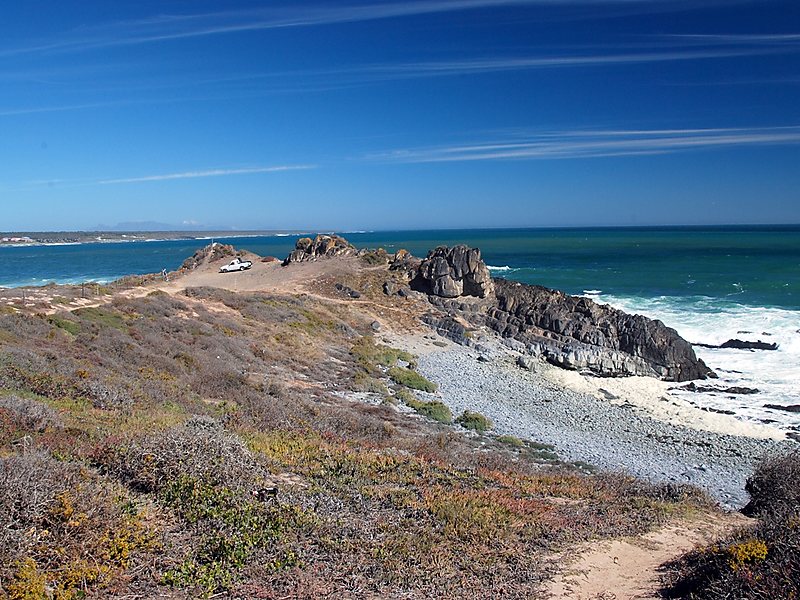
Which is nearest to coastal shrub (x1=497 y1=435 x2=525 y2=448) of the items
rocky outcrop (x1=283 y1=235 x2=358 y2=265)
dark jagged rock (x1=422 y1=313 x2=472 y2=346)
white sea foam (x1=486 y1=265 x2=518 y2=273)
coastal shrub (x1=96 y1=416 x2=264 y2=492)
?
coastal shrub (x1=96 y1=416 x2=264 y2=492)

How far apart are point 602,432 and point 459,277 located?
2065cm

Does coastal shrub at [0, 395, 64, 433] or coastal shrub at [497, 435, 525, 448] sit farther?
coastal shrub at [497, 435, 525, 448]

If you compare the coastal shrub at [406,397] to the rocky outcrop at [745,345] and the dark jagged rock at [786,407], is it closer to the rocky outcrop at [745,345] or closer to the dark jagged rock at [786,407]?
the dark jagged rock at [786,407]

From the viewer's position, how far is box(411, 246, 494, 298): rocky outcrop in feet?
128

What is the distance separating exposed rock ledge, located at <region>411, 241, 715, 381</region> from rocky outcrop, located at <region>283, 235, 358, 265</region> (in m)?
11.1

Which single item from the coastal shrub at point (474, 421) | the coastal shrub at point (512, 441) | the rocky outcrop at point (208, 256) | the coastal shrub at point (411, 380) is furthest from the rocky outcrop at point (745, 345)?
the rocky outcrop at point (208, 256)

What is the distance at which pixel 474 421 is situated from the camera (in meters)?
19.1

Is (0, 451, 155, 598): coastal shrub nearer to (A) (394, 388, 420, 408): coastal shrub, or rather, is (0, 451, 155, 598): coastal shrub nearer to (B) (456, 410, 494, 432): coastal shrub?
(B) (456, 410, 494, 432): coastal shrub

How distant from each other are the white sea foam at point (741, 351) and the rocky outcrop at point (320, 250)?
896 inches

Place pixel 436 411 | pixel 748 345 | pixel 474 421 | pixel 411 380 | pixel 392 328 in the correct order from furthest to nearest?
pixel 392 328 → pixel 748 345 → pixel 411 380 → pixel 436 411 → pixel 474 421

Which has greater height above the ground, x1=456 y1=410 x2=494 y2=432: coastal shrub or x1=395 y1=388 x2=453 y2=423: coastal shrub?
x1=395 y1=388 x2=453 y2=423: coastal shrub

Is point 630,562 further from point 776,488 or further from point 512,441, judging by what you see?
point 512,441

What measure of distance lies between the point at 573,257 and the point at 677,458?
78.5m

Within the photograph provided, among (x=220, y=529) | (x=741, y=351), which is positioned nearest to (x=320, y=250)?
(x=741, y=351)
